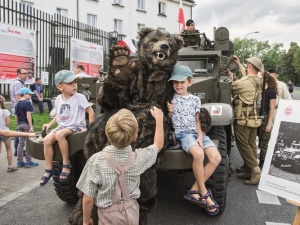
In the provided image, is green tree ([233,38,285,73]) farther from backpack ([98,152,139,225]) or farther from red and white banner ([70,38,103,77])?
backpack ([98,152,139,225])

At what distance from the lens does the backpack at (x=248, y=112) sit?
199 inches

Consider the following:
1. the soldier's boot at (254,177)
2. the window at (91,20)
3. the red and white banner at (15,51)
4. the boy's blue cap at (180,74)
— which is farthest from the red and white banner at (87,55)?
the window at (91,20)

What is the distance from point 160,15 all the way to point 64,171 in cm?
3241

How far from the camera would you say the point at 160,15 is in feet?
113

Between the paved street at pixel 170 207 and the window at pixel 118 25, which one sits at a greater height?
the window at pixel 118 25

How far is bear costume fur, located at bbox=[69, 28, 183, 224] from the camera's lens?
3.21 metres

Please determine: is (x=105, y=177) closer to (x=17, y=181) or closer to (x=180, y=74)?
(x=180, y=74)

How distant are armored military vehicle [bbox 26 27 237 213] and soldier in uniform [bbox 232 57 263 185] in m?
0.20

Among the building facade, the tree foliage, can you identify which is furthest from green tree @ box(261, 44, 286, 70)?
the building facade

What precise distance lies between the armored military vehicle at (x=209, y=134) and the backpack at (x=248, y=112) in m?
0.24

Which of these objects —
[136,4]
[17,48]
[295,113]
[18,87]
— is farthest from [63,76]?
[136,4]

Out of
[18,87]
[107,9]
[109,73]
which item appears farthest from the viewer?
[107,9]

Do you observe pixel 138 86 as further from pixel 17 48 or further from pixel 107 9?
pixel 107 9

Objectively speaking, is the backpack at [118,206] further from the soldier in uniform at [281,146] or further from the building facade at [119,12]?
the building facade at [119,12]
